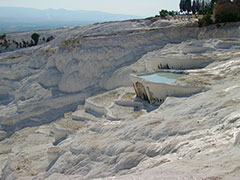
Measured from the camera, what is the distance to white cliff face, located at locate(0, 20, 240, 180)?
8203 mm

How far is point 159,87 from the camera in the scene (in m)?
16.0

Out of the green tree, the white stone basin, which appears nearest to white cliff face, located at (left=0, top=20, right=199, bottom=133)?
the white stone basin

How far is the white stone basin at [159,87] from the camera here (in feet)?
47.4

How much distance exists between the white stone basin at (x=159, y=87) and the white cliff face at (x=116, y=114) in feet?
2.30

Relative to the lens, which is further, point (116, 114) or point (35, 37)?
point (35, 37)

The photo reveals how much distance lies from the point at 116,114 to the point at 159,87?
299 centimetres

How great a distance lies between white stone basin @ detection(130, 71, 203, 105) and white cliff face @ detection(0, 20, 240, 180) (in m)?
0.70

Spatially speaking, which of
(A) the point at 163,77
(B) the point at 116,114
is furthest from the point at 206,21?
(B) the point at 116,114

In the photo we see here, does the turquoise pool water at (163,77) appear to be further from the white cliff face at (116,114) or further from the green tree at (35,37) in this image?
the green tree at (35,37)

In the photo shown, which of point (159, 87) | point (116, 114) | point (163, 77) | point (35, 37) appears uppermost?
point (35, 37)

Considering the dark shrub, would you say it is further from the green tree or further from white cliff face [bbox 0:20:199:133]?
the green tree

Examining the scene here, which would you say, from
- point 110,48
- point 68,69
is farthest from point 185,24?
point 68,69

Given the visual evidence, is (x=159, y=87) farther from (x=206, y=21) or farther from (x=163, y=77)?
(x=206, y=21)

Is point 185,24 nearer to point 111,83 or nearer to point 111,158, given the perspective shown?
point 111,83
